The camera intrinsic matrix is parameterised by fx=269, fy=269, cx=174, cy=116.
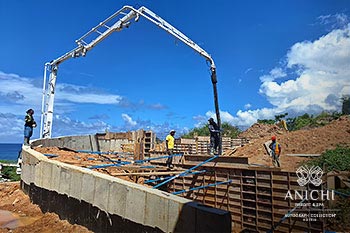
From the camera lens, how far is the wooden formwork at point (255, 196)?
8.51 meters

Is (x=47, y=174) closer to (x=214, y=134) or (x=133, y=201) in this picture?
(x=133, y=201)

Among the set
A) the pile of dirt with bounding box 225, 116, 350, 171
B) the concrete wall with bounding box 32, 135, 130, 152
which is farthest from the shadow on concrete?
the pile of dirt with bounding box 225, 116, 350, 171

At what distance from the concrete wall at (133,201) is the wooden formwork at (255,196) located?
596cm

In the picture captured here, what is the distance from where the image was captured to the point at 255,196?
939cm

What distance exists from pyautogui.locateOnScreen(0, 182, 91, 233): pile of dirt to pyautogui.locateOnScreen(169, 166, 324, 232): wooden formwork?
248 inches

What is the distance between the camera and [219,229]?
3.21 metres

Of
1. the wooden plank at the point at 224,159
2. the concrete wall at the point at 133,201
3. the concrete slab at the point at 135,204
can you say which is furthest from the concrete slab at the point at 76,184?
the wooden plank at the point at 224,159

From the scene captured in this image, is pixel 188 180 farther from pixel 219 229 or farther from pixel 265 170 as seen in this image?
pixel 219 229

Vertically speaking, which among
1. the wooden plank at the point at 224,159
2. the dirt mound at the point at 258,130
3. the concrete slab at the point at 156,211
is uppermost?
the dirt mound at the point at 258,130

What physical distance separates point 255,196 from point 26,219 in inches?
276

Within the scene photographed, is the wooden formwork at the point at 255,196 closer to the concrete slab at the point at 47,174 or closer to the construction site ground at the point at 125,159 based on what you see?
the construction site ground at the point at 125,159

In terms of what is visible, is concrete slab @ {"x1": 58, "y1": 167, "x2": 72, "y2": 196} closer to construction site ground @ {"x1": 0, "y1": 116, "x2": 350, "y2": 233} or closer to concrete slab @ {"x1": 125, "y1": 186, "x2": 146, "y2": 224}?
construction site ground @ {"x1": 0, "y1": 116, "x2": 350, "y2": 233}

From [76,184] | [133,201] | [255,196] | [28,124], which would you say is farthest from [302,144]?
[133,201]

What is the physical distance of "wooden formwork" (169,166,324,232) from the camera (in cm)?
851
